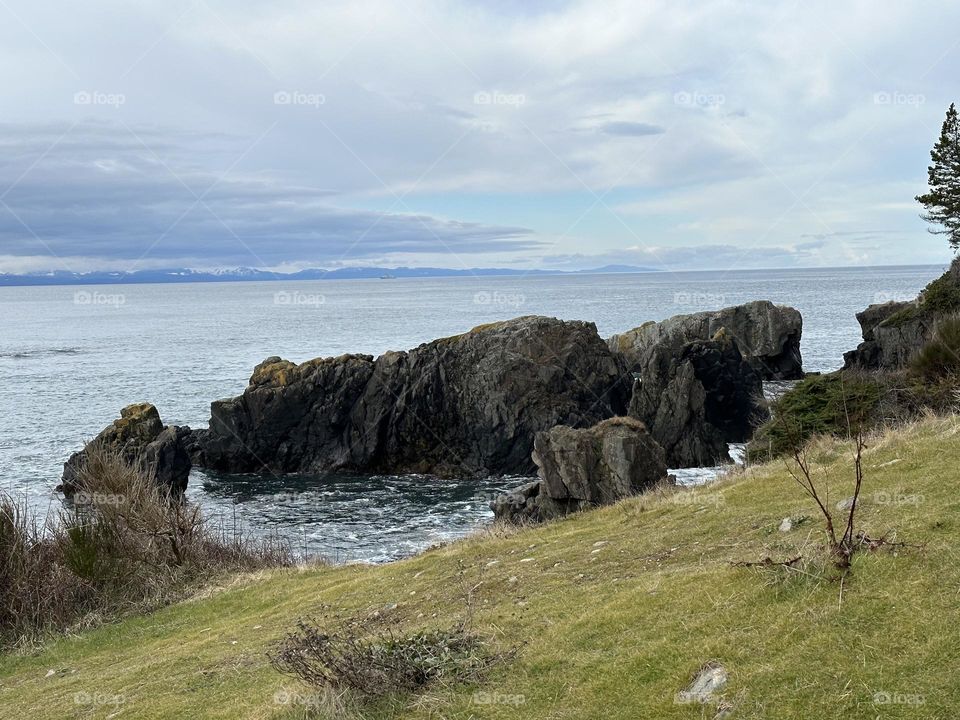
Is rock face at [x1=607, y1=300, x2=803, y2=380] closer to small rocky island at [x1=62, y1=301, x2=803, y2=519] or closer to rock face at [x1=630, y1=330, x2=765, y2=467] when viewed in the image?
small rocky island at [x1=62, y1=301, x2=803, y2=519]

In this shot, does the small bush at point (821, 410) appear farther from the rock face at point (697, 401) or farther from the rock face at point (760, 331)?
the rock face at point (760, 331)

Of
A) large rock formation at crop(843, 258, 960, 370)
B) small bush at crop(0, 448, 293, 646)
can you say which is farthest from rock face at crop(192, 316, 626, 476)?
small bush at crop(0, 448, 293, 646)

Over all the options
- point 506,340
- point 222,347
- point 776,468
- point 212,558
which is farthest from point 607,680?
point 222,347

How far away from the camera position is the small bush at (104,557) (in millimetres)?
17375

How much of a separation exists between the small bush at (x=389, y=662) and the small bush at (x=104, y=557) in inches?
434

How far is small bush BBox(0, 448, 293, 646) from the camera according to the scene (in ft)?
57.0

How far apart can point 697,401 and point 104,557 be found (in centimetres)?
2881

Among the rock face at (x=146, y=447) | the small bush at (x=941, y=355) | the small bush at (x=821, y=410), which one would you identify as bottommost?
the rock face at (x=146, y=447)

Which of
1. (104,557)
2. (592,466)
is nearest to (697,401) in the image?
(592,466)

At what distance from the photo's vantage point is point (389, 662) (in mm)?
7977

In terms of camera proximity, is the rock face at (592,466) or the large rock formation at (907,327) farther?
the large rock formation at (907,327)

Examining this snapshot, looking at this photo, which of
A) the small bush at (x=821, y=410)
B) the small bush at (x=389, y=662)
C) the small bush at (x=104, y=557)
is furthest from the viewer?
the small bush at (x=821, y=410)

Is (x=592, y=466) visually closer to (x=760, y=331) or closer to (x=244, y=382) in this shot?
(x=760, y=331)

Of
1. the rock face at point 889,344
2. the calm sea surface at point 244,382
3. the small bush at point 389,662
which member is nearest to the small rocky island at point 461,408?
the calm sea surface at point 244,382
